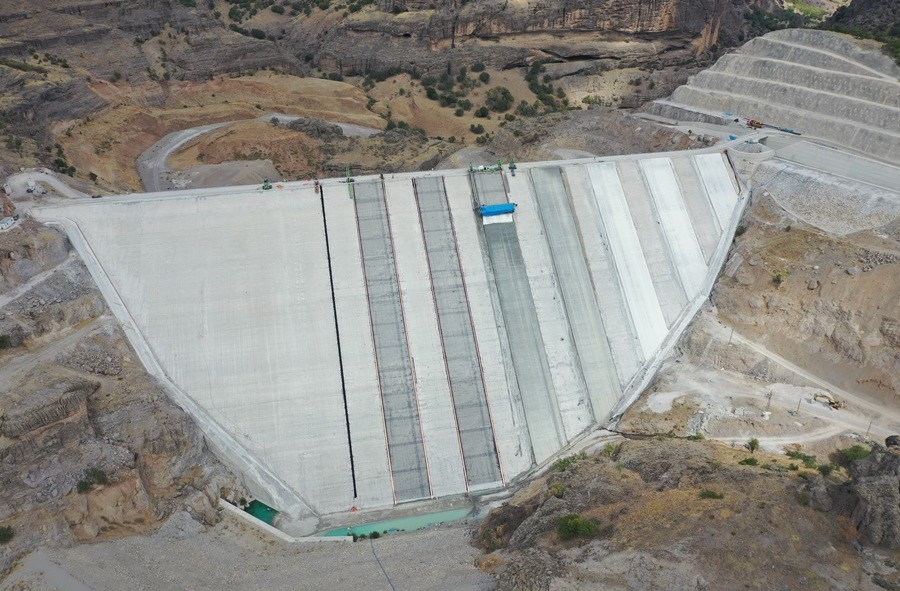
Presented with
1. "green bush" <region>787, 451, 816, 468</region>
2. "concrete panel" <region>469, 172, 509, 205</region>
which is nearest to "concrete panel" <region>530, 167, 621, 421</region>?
"concrete panel" <region>469, 172, 509, 205</region>

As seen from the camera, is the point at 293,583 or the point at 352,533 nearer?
the point at 293,583

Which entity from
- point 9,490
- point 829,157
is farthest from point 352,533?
point 829,157

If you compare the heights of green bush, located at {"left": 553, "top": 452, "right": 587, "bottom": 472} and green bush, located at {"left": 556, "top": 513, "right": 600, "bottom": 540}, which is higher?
green bush, located at {"left": 556, "top": 513, "right": 600, "bottom": 540}

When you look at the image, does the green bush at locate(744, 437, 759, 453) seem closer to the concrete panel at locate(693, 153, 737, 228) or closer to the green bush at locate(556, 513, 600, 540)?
the green bush at locate(556, 513, 600, 540)

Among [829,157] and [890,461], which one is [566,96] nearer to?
[829,157]

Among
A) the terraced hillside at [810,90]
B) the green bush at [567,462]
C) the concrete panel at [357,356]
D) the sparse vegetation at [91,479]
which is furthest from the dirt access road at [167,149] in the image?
the green bush at [567,462]

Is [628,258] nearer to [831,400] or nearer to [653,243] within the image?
[653,243]
